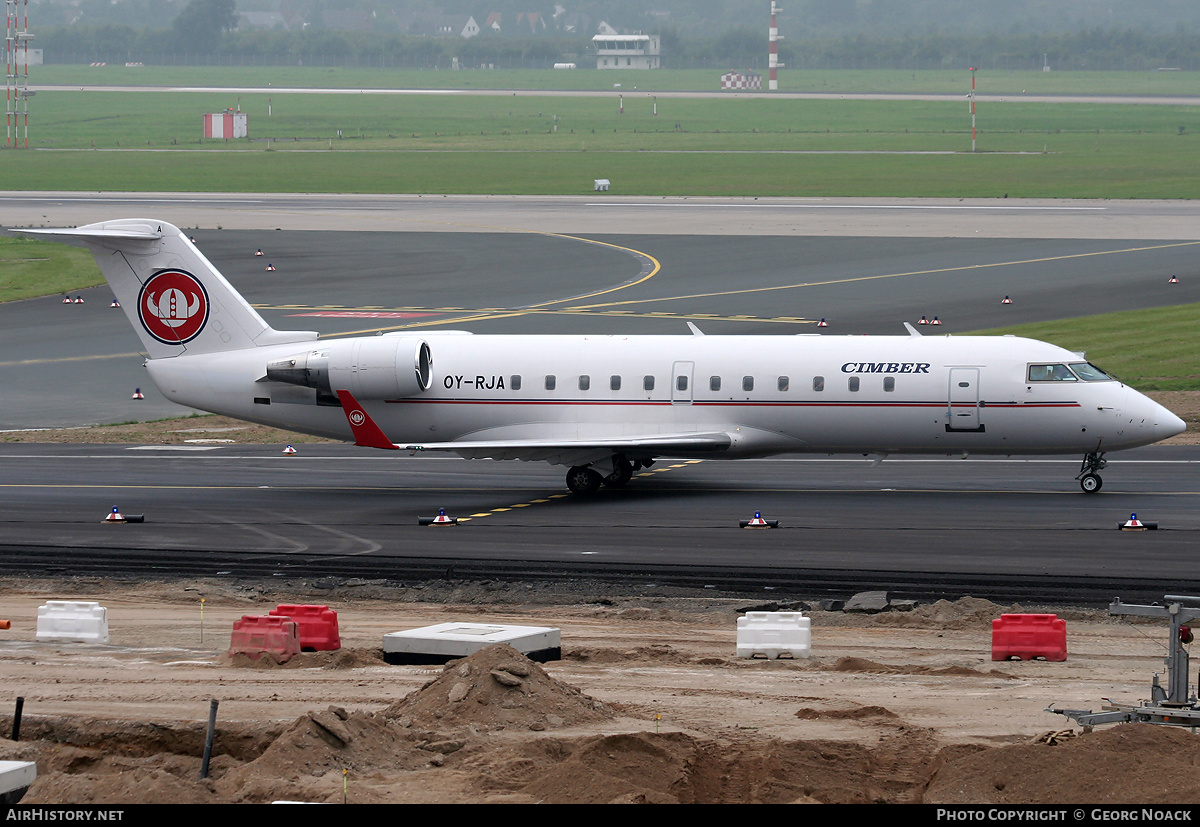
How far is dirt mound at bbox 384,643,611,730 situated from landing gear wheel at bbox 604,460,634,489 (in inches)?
642

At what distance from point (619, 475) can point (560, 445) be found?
6.95 feet

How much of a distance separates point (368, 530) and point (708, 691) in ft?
43.8

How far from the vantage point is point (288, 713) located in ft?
55.3

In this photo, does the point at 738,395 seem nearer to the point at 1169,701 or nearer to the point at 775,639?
the point at 775,639

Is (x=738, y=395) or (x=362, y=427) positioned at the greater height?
(x=738, y=395)

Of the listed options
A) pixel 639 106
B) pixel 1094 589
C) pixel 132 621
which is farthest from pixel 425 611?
pixel 639 106

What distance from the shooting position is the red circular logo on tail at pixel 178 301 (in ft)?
112

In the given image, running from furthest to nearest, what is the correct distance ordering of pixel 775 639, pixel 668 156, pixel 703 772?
pixel 668 156
pixel 775 639
pixel 703 772

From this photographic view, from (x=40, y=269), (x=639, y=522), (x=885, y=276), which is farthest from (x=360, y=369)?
(x=40, y=269)

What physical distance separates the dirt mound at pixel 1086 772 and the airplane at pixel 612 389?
57.4 ft

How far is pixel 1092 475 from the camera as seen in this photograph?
32.1 meters

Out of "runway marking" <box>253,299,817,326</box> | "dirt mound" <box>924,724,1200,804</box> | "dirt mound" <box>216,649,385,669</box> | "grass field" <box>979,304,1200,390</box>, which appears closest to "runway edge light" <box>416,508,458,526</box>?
"dirt mound" <box>216,649,385,669</box>

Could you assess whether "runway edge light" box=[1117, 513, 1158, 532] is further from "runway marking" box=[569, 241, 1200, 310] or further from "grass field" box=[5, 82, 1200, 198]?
"grass field" box=[5, 82, 1200, 198]

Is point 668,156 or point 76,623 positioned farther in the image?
point 668,156
